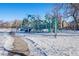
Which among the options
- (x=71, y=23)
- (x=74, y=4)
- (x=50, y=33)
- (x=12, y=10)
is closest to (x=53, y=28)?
(x=50, y=33)

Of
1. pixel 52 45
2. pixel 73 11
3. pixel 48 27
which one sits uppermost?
pixel 73 11

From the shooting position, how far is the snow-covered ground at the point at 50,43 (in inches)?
51.1

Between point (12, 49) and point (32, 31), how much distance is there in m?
0.21

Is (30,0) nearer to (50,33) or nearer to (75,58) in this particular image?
(50,33)

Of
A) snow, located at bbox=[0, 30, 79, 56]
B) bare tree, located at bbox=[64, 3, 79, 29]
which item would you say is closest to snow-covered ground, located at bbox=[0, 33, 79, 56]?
snow, located at bbox=[0, 30, 79, 56]

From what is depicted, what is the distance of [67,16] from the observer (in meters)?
1.32

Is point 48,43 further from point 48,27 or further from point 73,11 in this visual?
point 73,11

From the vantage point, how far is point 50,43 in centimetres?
131

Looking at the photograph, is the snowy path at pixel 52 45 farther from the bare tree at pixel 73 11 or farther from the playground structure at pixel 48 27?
the bare tree at pixel 73 11

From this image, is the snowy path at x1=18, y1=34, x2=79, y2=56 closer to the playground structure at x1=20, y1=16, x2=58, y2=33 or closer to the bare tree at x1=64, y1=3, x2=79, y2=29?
the playground structure at x1=20, y1=16, x2=58, y2=33

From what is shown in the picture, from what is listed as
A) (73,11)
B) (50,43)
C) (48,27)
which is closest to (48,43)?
(50,43)

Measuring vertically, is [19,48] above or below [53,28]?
below

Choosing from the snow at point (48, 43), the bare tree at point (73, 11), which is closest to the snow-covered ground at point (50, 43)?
the snow at point (48, 43)

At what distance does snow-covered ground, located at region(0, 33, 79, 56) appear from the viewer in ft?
4.26
